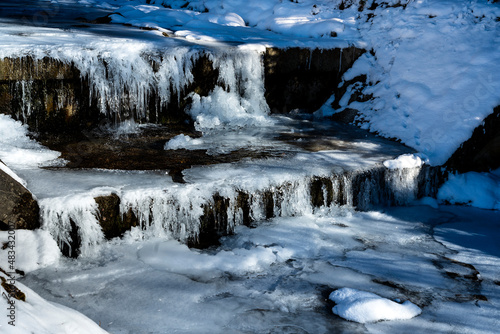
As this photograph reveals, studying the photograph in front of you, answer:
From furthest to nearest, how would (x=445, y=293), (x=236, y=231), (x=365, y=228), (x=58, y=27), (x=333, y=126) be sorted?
(x=58, y=27), (x=333, y=126), (x=365, y=228), (x=236, y=231), (x=445, y=293)

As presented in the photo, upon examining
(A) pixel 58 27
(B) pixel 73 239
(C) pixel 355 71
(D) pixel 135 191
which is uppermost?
(A) pixel 58 27

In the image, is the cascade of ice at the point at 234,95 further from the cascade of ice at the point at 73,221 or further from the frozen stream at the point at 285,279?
the cascade of ice at the point at 73,221

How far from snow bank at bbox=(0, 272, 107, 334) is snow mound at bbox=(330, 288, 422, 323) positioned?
1.66 meters

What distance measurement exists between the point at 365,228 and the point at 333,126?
8.09 feet

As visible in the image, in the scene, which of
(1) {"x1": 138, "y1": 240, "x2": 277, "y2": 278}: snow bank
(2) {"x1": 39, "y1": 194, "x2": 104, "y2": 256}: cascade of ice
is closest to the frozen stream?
(1) {"x1": 138, "y1": 240, "x2": 277, "y2": 278}: snow bank

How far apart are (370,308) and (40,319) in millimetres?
2146

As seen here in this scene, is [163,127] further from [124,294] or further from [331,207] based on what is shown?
[124,294]

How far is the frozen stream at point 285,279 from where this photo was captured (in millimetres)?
3227

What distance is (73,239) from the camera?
3.82m

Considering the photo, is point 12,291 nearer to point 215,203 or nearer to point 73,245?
point 73,245

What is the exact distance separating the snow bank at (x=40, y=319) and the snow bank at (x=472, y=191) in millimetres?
4549

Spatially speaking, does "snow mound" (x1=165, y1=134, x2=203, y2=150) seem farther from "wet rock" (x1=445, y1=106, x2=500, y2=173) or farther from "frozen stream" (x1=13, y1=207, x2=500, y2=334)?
"wet rock" (x1=445, y1=106, x2=500, y2=173)

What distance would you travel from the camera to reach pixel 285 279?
3.76m

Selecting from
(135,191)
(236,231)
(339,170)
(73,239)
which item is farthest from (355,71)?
(73,239)
